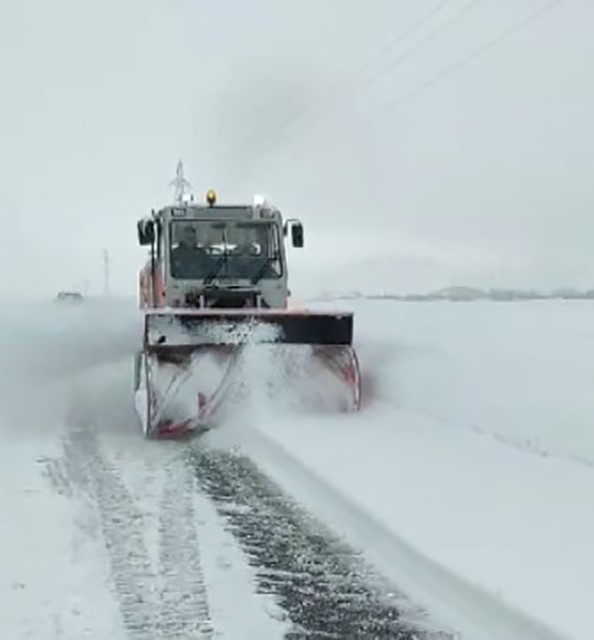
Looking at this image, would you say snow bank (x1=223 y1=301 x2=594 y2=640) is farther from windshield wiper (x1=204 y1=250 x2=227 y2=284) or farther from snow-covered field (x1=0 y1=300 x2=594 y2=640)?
windshield wiper (x1=204 y1=250 x2=227 y2=284)

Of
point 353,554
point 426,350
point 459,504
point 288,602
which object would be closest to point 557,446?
point 459,504

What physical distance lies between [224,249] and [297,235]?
0.86 m

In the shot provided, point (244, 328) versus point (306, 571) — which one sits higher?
point (244, 328)

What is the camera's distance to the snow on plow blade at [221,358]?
9570 mm

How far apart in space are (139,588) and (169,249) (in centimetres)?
704

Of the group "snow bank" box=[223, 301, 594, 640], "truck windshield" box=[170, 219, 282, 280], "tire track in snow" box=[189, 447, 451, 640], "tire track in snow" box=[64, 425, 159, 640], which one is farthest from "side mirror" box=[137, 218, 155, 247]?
"tire track in snow" box=[189, 447, 451, 640]

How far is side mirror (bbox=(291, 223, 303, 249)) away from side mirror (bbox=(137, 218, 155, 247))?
163 cm

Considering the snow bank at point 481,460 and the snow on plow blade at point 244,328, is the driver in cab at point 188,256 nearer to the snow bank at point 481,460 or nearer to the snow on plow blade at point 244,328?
the snow on plow blade at point 244,328

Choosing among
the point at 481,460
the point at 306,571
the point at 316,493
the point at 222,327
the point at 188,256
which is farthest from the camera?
the point at 188,256

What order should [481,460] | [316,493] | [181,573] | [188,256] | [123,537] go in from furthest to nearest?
[188,256] < [481,460] < [316,493] < [123,537] < [181,573]

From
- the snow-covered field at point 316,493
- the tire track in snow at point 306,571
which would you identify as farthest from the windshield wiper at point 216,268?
the tire track in snow at point 306,571

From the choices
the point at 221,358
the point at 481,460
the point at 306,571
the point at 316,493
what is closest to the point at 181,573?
the point at 306,571

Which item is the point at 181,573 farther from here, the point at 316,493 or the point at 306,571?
the point at 316,493

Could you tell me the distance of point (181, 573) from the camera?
15.6 feet
